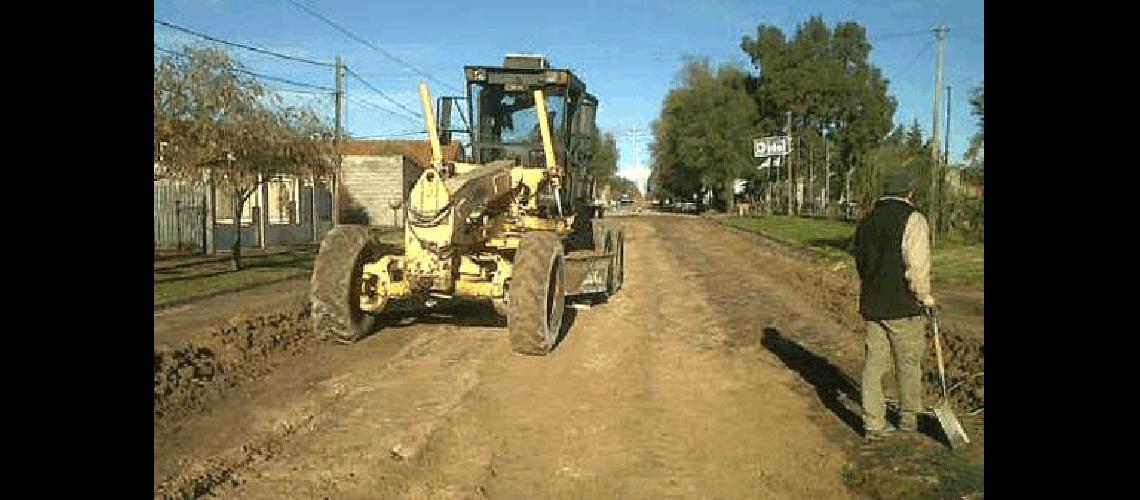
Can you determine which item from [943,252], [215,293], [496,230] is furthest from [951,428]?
[943,252]

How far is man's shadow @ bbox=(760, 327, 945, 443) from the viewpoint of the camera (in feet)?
21.6

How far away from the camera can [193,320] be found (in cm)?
1197

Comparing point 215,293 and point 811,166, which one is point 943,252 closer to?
point 215,293

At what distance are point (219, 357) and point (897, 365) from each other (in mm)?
6206

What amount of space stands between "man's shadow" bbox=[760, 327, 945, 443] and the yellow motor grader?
7.53ft

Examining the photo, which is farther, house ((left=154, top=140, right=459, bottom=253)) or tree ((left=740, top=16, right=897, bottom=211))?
tree ((left=740, top=16, right=897, bottom=211))

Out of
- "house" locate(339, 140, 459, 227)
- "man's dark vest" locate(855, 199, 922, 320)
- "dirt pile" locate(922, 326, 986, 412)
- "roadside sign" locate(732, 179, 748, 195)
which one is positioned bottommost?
"dirt pile" locate(922, 326, 986, 412)

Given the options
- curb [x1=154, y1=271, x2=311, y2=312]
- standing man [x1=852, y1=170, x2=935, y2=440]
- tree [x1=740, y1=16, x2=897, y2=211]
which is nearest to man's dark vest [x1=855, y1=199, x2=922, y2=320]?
standing man [x1=852, y1=170, x2=935, y2=440]

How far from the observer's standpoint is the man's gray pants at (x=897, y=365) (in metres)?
6.13

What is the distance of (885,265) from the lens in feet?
20.0

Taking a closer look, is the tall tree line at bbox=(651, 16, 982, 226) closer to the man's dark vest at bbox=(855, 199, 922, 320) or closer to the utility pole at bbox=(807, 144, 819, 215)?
the utility pole at bbox=(807, 144, 819, 215)

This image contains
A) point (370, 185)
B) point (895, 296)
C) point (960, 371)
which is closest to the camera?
point (895, 296)

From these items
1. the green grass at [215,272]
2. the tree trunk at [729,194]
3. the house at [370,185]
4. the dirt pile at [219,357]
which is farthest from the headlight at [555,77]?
the tree trunk at [729,194]
